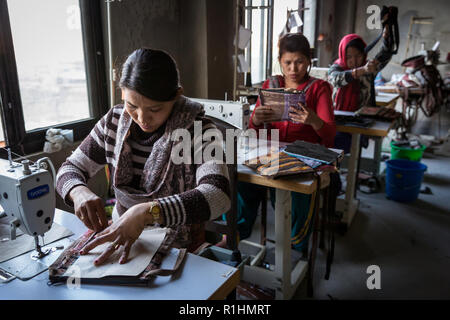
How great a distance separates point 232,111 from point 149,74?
2.68 feet

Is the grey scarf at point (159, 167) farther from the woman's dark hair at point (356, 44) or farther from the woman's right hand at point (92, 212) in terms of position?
the woman's dark hair at point (356, 44)

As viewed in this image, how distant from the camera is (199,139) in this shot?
124 centimetres

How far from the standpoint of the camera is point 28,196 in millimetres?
1034

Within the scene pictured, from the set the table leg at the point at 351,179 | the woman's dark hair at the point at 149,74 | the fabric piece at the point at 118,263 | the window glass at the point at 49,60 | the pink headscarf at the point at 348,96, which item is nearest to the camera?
the fabric piece at the point at 118,263

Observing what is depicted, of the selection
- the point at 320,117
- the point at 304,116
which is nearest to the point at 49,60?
the point at 304,116

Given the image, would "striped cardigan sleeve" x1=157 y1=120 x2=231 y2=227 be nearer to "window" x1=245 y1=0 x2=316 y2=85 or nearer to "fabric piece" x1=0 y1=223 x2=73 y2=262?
"fabric piece" x1=0 y1=223 x2=73 y2=262

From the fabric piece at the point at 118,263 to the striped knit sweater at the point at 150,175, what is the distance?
0.27 ft

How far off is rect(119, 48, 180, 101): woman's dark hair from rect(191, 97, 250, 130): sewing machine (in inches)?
29.1

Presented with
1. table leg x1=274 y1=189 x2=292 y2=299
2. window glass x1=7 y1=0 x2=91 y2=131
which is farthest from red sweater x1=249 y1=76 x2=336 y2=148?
window glass x1=7 y1=0 x2=91 y2=131

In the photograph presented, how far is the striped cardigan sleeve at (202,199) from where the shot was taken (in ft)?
3.41

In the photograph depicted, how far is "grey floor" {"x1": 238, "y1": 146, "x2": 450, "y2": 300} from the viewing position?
218cm

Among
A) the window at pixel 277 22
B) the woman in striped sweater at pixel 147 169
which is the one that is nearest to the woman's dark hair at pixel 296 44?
the woman in striped sweater at pixel 147 169
